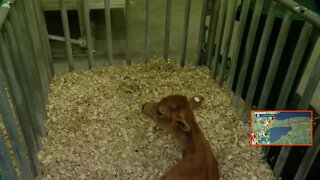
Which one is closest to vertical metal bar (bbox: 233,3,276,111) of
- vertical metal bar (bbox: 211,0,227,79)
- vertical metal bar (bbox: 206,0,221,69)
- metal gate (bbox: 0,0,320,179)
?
metal gate (bbox: 0,0,320,179)

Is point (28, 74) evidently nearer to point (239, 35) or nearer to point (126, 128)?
point (126, 128)

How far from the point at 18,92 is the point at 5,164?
0.98ft

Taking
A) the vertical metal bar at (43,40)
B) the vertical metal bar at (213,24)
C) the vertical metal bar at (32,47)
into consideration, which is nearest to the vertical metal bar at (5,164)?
the vertical metal bar at (32,47)

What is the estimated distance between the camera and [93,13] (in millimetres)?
3586

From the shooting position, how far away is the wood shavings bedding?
166 centimetres

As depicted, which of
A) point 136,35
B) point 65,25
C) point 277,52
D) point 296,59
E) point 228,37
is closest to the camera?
point 296,59

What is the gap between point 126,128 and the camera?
1.88 m

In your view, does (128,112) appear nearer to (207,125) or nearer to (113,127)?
(113,127)

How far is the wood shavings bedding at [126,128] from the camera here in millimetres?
1663

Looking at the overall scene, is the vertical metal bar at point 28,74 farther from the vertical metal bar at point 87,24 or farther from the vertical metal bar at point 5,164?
the vertical metal bar at point 87,24

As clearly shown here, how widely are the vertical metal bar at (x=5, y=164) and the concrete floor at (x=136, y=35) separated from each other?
4.49 ft

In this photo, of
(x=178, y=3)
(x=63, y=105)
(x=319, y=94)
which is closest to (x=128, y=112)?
(x=63, y=105)

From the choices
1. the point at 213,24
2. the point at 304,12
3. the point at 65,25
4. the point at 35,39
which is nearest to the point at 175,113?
the point at 304,12

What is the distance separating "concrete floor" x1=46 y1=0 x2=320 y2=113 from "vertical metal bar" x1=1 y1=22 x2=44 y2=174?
1080 millimetres
